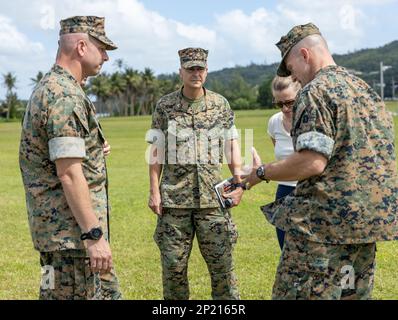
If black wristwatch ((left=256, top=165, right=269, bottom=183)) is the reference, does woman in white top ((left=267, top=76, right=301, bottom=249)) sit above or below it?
above

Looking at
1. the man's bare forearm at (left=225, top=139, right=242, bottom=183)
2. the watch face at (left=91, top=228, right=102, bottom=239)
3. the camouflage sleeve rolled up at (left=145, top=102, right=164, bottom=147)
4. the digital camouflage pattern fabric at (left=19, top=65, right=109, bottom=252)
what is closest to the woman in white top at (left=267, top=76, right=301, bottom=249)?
the man's bare forearm at (left=225, top=139, right=242, bottom=183)

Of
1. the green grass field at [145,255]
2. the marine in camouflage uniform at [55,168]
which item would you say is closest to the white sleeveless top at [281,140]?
the green grass field at [145,255]

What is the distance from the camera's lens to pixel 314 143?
314 cm

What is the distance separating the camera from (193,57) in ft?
16.3

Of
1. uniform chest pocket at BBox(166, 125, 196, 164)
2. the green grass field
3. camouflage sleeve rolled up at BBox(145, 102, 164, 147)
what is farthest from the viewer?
the green grass field

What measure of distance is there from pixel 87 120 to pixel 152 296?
2.81 metres

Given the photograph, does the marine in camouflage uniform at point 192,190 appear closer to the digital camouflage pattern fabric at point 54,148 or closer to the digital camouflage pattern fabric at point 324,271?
the digital camouflage pattern fabric at point 54,148

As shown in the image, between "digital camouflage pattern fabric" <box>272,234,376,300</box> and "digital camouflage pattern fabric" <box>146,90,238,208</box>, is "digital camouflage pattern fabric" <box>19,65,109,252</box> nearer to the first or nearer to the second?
"digital camouflage pattern fabric" <box>272,234,376,300</box>

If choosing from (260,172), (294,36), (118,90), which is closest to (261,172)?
(260,172)

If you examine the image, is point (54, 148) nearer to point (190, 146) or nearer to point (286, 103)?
point (190, 146)

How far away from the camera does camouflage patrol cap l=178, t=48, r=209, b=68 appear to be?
4914 millimetres

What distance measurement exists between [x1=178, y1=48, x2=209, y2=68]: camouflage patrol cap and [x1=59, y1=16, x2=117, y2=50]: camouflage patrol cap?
1.36 metres

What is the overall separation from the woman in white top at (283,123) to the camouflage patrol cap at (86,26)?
165cm
